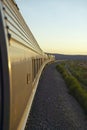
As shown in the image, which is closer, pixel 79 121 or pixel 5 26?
pixel 5 26

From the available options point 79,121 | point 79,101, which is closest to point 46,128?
point 79,121

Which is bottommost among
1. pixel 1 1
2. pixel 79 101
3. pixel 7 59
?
pixel 79 101

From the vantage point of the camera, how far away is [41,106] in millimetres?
13461

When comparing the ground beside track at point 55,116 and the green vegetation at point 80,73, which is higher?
the ground beside track at point 55,116

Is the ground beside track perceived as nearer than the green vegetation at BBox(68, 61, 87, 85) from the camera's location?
Yes

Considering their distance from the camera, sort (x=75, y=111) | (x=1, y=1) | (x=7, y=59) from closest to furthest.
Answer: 1. (x=7, y=59)
2. (x=1, y=1)
3. (x=75, y=111)

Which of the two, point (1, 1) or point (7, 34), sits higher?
point (1, 1)

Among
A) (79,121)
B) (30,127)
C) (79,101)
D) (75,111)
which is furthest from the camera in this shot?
(79,101)

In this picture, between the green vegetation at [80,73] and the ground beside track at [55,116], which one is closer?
the ground beside track at [55,116]

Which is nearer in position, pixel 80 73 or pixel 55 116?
pixel 55 116

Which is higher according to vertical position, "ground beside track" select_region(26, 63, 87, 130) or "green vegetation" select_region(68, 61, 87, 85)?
"ground beside track" select_region(26, 63, 87, 130)

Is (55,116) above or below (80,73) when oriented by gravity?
above

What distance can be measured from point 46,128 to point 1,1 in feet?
20.4

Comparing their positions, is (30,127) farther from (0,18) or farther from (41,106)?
(0,18)
